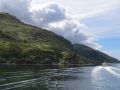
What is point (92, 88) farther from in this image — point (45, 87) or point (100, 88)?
point (45, 87)

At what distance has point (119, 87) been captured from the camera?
129 m

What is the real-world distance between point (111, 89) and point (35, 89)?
2809 cm

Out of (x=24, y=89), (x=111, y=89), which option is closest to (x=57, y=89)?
(x=24, y=89)

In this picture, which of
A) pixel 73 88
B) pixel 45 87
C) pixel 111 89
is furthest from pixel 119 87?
pixel 45 87

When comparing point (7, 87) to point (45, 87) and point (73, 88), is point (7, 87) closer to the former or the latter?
point (45, 87)

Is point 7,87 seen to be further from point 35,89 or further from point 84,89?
point 84,89

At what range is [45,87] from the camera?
128 meters

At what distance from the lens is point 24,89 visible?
119 meters

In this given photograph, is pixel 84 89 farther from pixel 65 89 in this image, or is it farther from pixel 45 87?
pixel 45 87

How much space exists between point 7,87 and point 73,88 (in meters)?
25.2

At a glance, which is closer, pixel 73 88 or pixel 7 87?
pixel 7 87

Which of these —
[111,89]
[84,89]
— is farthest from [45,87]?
[111,89]

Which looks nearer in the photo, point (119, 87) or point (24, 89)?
point (24, 89)

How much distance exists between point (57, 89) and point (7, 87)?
719 inches
